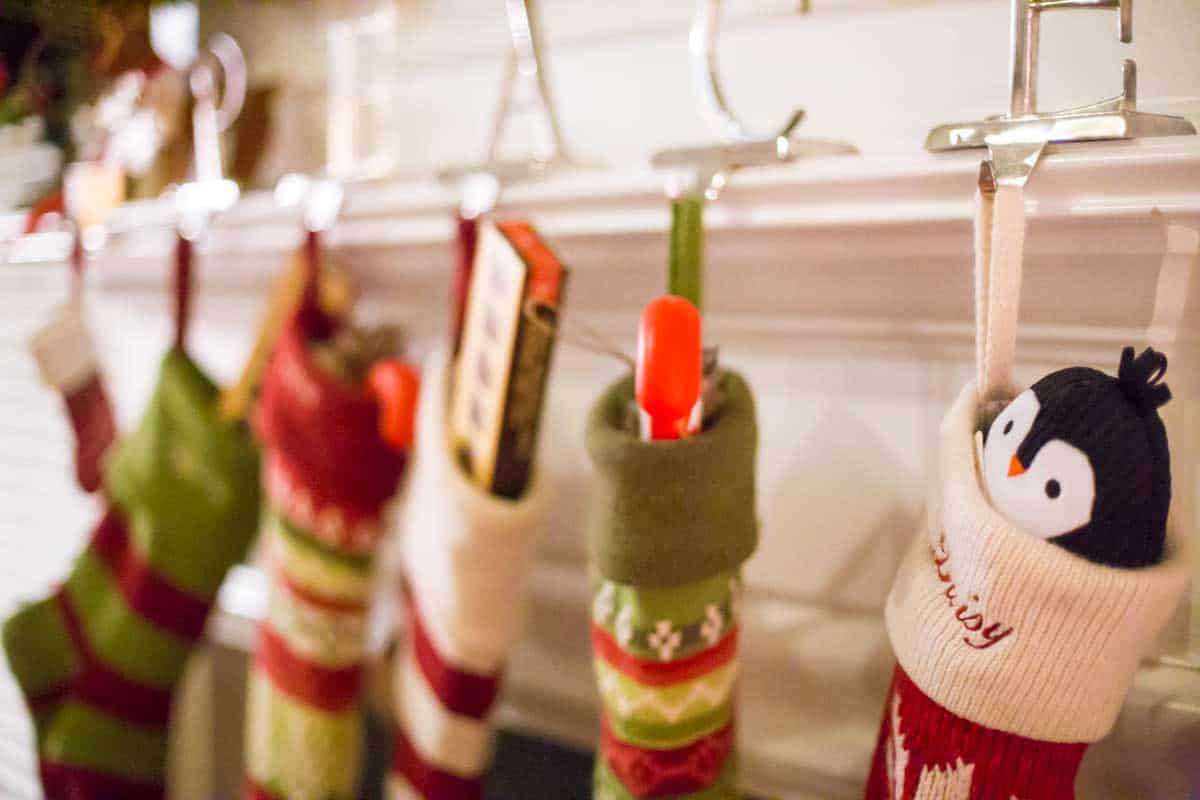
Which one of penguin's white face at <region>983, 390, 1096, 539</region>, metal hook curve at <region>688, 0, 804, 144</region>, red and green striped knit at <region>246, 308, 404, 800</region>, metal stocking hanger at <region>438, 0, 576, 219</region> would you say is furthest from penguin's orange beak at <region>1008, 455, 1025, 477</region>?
red and green striped knit at <region>246, 308, 404, 800</region>

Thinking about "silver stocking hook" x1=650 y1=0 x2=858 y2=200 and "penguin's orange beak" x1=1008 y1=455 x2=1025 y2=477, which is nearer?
"penguin's orange beak" x1=1008 y1=455 x2=1025 y2=477

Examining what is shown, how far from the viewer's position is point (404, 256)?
0.71 meters

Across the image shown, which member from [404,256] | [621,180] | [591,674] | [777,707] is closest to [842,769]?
[777,707]

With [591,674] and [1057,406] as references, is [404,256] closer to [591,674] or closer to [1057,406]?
[591,674]

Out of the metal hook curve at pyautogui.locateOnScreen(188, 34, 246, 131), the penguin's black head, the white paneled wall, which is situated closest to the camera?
the penguin's black head

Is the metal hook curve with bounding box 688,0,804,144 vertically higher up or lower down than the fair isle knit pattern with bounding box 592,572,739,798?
higher up

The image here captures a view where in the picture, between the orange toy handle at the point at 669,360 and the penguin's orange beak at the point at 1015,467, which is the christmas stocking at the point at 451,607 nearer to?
the orange toy handle at the point at 669,360

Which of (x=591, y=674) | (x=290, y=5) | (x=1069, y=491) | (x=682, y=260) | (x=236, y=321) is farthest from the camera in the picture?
(x=236, y=321)

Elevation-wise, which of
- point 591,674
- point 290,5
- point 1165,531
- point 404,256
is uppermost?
point 290,5

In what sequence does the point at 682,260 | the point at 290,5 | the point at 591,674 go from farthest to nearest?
the point at 290,5
the point at 591,674
the point at 682,260

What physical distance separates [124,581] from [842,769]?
66cm

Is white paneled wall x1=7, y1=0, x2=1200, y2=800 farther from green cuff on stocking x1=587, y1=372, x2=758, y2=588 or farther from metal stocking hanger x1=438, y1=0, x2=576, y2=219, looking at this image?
green cuff on stocking x1=587, y1=372, x2=758, y2=588

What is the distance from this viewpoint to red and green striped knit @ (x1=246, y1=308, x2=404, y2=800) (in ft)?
2.09

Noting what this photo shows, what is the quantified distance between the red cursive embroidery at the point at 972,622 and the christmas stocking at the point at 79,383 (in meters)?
0.85
